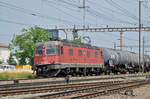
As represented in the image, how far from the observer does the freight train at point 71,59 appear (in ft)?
90.9

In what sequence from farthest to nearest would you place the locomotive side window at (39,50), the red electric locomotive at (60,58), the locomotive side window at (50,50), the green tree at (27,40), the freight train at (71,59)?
the green tree at (27,40), the locomotive side window at (39,50), the locomotive side window at (50,50), the freight train at (71,59), the red electric locomotive at (60,58)

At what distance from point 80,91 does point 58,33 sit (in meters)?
49.4

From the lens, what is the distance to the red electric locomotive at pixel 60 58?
27.6 metres

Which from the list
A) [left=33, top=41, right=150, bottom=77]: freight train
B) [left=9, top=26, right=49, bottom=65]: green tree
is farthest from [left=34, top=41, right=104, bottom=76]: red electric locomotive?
[left=9, top=26, right=49, bottom=65]: green tree

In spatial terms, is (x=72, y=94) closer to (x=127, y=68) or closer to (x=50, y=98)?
(x=50, y=98)

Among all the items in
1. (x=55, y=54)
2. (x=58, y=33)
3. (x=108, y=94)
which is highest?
(x=58, y=33)

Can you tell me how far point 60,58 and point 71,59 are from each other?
6.53 ft

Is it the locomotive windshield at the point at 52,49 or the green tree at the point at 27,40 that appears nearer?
the locomotive windshield at the point at 52,49

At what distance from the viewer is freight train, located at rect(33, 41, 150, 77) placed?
27703 mm

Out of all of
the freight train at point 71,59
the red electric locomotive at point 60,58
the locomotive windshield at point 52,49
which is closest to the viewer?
the red electric locomotive at point 60,58

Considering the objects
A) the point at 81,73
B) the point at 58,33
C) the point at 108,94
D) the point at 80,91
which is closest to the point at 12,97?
the point at 80,91

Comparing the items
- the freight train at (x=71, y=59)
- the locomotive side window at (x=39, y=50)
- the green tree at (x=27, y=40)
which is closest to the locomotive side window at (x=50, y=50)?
the freight train at (x=71, y=59)

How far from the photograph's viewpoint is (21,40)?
58.9m

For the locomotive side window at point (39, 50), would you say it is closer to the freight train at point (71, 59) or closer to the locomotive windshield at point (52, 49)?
the freight train at point (71, 59)
